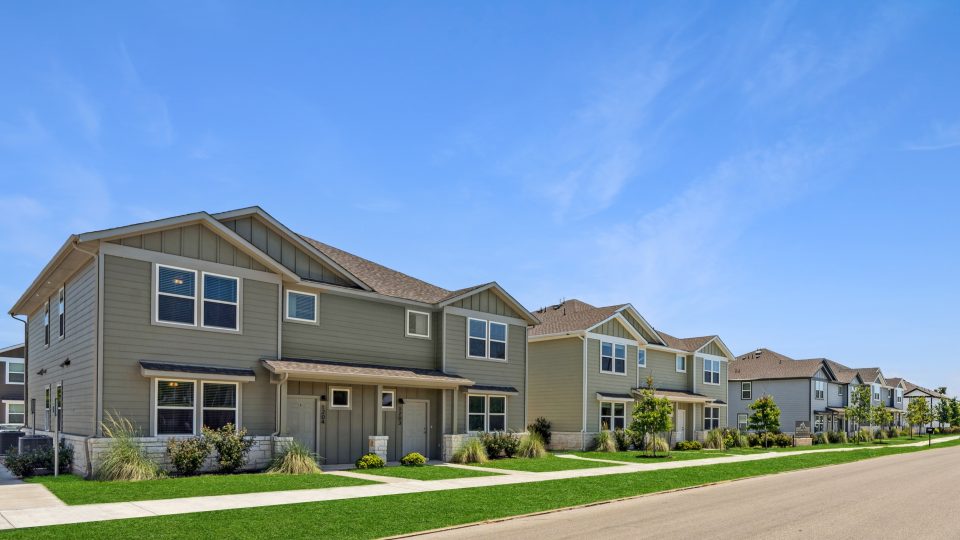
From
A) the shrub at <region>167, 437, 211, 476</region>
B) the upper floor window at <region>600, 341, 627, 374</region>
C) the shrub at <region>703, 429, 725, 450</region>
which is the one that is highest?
the upper floor window at <region>600, 341, 627, 374</region>

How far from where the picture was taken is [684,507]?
15.2 meters

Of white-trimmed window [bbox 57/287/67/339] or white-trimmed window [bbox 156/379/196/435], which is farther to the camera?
white-trimmed window [bbox 57/287/67/339]

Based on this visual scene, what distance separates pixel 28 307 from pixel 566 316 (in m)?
23.0

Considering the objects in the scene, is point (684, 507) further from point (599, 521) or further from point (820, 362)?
point (820, 362)

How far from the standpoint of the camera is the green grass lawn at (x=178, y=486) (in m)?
14.3

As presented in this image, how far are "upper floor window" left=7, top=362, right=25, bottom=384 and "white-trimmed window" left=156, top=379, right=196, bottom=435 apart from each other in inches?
1112

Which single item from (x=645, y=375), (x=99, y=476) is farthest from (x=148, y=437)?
(x=645, y=375)

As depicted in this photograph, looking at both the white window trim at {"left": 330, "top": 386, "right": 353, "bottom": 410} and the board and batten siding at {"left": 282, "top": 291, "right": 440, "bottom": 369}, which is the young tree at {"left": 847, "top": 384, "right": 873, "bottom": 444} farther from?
the white window trim at {"left": 330, "top": 386, "right": 353, "bottom": 410}

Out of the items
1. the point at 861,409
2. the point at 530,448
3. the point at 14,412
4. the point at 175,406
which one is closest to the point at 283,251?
the point at 175,406

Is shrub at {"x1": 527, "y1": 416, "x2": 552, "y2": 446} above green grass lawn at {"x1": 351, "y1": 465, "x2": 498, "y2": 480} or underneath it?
underneath

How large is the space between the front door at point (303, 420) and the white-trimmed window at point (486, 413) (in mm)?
6654

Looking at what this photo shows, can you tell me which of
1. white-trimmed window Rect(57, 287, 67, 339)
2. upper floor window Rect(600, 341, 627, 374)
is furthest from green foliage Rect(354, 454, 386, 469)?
upper floor window Rect(600, 341, 627, 374)

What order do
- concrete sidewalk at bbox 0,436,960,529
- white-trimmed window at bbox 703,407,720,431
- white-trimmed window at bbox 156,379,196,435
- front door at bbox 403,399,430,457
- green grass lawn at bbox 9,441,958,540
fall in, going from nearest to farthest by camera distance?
green grass lawn at bbox 9,441,958,540 < concrete sidewalk at bbox 0,436,960,529 < white-trimmed window at bbox 156,379,196,435 < front door at bbox 403,399,430,457 < white-trimmed window at bbox 703,407,720,431

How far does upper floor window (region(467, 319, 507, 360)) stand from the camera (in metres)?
27.6
